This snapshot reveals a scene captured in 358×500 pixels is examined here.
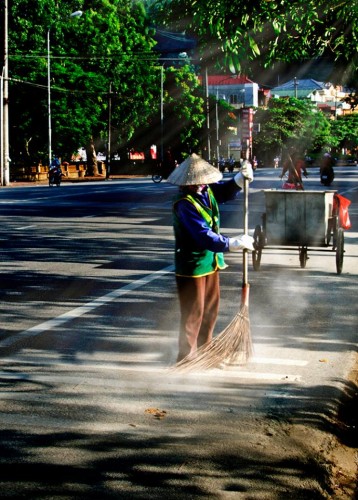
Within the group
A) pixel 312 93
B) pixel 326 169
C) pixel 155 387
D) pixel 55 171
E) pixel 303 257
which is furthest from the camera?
pixel 312 93

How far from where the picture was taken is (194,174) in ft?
24.6

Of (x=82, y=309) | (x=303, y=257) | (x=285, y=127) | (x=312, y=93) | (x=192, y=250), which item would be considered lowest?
(x=82, y=309)

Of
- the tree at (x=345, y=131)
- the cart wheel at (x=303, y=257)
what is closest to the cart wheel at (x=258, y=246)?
the cart wheel at (x=303, y=257)

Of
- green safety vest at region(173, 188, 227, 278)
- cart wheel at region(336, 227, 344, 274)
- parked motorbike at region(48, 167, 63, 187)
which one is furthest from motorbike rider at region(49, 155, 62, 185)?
green safety vest at region(173, 188, 227, 278)

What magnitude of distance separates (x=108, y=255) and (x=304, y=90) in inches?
6896

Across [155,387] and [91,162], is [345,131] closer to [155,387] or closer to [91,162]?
[91,162]

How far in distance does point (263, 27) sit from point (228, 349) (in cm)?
485

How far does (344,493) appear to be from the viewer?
5.24 metres

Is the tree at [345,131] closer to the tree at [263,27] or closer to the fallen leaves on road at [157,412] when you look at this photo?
the tree at [263,27]

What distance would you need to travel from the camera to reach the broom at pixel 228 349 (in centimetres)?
771

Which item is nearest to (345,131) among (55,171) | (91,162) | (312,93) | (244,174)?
(312,93)

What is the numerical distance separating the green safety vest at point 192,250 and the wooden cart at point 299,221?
21.0ft

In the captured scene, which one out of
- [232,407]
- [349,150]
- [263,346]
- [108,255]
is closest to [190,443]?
[232,407]

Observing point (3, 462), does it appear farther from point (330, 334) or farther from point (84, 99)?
point (84, 99)
